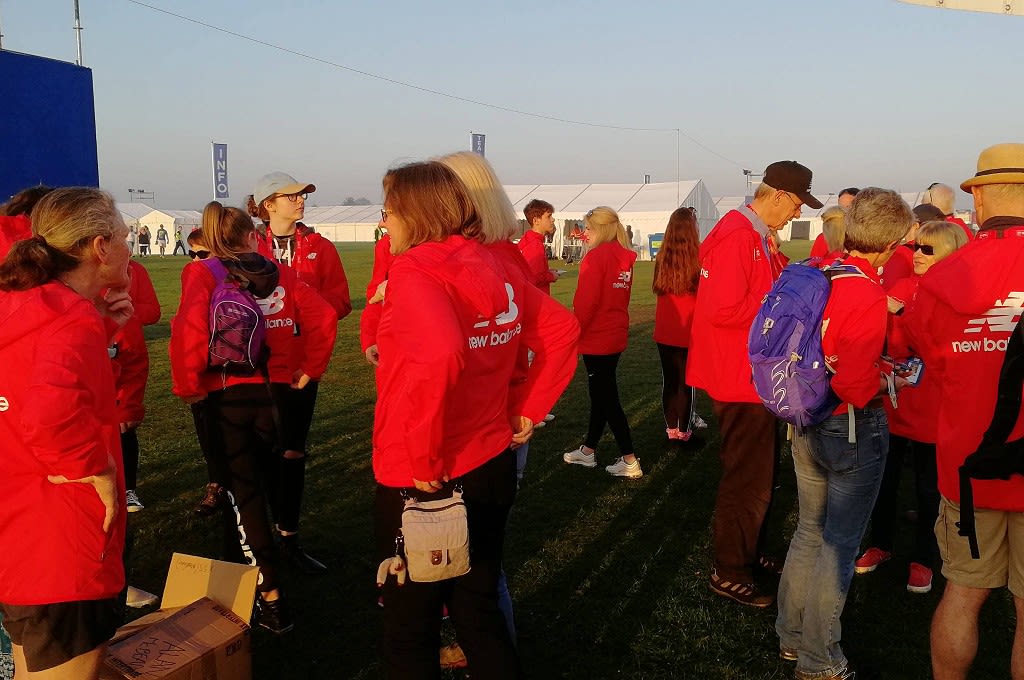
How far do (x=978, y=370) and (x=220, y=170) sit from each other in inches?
1502

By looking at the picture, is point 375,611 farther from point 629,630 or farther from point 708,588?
point 708,588

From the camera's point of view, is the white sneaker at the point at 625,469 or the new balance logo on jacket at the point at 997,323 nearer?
the new balance logo on jacket at the point at 997,323

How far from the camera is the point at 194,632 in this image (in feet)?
10.3

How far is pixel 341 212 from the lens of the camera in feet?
237

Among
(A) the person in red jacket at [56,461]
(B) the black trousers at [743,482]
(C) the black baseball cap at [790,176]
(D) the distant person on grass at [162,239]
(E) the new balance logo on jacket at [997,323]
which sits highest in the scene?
(C) the black baseball cap at [790,176]

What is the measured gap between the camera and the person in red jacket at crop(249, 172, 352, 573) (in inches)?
186

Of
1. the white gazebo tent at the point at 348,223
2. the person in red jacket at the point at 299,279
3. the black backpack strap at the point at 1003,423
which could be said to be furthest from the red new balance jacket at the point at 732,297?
the white gazebo tent at the point at 348,223

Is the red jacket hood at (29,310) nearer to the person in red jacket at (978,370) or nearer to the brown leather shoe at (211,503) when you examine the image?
the person in red jacket at (978,370)

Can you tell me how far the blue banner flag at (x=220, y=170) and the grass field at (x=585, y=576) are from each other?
3111 centimetres

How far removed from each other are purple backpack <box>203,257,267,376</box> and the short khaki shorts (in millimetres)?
3150

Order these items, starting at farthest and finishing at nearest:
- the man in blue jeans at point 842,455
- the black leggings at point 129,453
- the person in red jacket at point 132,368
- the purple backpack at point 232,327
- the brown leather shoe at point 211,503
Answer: the brown leather shoe at point 211,503 < the black leggings at point 129,453 < the person in red jacket at point 132,368 < the purple backpack at point 232,327 < the man in blue jeans at point 842,455

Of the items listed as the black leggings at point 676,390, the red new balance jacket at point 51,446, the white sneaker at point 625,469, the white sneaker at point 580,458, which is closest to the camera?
the red new balance jacket at point 51,446

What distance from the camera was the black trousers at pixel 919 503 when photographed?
4504 mm

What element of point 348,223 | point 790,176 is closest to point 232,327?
point 790,176
